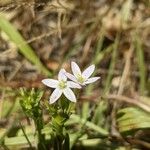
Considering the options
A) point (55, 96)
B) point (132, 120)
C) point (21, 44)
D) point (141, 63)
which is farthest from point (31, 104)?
point (141, 63)

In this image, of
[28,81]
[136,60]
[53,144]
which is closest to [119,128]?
[53,144]

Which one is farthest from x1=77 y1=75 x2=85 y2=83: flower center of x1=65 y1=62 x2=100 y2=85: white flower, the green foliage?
the green foliage

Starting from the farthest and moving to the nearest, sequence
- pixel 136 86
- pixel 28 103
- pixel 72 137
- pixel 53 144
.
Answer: pixel 136 86
pixel 72 137
pixel 53 144
pixel 28 103

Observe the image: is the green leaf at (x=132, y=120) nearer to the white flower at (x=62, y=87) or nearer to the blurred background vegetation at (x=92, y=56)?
the blurred background vegetation at (x=92, y=56)

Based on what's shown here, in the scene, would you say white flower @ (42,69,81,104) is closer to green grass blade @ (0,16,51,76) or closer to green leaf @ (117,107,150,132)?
green leaf @ (117,107,150,132)

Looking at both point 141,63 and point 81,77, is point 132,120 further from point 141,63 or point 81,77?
point 141,63

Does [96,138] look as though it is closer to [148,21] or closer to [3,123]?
[3,123]

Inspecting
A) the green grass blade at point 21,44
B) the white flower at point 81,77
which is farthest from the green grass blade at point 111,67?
the white flower at point 81,77
